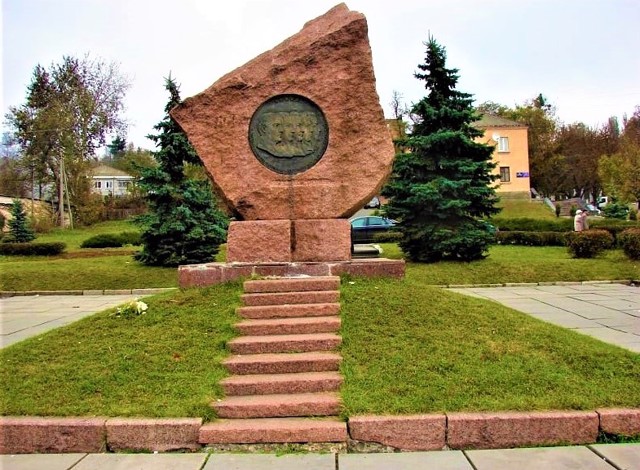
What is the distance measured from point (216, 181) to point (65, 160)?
3340cm

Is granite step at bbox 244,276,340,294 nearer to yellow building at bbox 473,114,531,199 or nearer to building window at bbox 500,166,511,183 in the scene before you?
yellow building at bbox 473,114,531,199

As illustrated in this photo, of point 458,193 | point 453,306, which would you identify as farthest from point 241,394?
point 458,193

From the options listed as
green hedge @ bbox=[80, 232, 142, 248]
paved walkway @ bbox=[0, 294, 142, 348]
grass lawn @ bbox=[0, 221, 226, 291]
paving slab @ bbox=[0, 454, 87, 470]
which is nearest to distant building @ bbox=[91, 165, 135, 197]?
green hedge @ bbox=[80, 232, 142, 248]

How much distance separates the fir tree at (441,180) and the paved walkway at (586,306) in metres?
2.28

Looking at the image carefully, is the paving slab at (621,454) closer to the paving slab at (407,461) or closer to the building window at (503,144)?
the paving slab at (407,461)

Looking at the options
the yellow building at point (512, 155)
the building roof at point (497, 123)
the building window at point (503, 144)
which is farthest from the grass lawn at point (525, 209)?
the building roof at point (497, 123)

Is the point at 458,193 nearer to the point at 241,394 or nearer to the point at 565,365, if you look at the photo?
the point at 565,365

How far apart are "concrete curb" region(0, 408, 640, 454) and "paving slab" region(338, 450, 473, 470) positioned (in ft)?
0.38

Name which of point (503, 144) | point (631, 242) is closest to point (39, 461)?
point (631, 242)

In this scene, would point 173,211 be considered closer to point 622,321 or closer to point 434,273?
point 434,273

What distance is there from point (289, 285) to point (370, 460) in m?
2.91

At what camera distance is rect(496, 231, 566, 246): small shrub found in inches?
803

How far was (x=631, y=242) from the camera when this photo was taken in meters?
14.3

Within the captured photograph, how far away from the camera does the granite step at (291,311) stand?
5.64 meters
